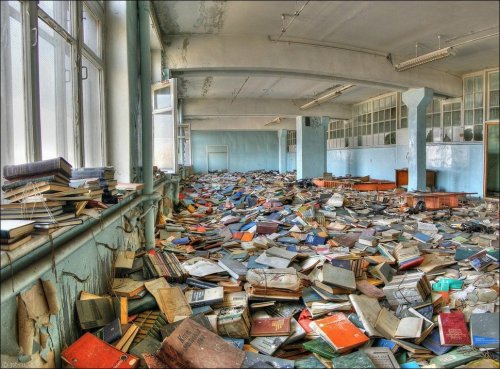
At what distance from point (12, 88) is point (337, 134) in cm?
1839

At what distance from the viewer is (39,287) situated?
69.9 inches

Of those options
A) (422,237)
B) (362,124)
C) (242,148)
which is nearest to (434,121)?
(362,124)

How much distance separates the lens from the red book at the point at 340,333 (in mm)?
2420

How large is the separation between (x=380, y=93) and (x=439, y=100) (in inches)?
121

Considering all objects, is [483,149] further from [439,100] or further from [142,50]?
[142,50]

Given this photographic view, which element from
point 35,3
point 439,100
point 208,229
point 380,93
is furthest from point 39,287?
point 380,93

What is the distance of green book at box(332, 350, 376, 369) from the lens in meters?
2.16

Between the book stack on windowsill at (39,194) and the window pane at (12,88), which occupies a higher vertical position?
the window pane at (12,88)

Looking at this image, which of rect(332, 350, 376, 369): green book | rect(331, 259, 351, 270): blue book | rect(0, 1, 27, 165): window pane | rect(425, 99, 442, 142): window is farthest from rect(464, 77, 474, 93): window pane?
rect(0, 1, 27, 165): window pane

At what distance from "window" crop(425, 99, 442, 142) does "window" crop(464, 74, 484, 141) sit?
1.07 metres

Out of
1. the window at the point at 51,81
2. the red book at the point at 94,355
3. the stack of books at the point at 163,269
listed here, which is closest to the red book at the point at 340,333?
the red book at the point at 94,355

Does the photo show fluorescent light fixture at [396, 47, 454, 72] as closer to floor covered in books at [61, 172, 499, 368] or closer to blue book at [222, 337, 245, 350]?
floor covered in books at [61, 172, 499, 368]

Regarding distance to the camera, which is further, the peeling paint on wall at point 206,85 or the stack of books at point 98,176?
the peeling paint on wall at point 206,85

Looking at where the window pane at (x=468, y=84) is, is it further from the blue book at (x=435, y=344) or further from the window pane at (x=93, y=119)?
the window pane at (x=93, y=119)
